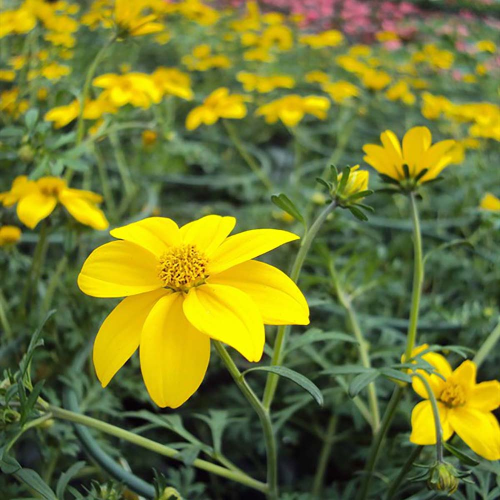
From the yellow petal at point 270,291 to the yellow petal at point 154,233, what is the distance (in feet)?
0.20

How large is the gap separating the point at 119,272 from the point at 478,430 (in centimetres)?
34

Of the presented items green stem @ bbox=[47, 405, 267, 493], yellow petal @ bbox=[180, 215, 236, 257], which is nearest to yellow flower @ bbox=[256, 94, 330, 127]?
yellow petal @ bbox=[180, 215, 236, 257]

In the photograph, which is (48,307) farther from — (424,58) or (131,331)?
(424,58)

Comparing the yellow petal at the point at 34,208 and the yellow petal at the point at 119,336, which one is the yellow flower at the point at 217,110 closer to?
the yellow petal at the point at 34,208

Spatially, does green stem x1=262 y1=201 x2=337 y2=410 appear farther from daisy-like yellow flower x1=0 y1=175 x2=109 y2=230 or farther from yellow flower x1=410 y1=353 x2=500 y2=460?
daisy-like yellow flower x1=0 y1=175 x2=109 y2=230

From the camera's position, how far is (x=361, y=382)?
1.54 ft

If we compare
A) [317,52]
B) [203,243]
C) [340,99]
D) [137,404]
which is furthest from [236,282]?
[317,52]

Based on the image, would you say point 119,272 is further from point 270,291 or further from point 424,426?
point 424,426

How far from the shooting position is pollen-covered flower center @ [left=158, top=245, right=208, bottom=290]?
418 mm

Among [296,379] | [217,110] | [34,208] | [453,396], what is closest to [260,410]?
[296,379]

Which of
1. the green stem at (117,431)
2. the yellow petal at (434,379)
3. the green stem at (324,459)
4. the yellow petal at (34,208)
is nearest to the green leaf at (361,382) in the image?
the yellow petal at (434,379)

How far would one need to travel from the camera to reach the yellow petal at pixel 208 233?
1.51 feet

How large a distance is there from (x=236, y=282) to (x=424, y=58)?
6.07ft

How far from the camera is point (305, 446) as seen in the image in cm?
89
